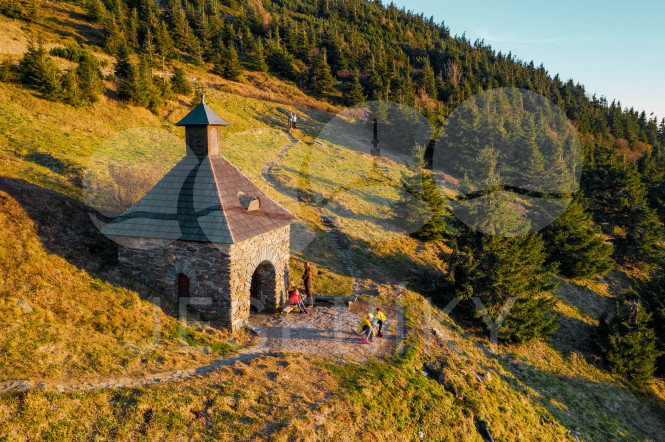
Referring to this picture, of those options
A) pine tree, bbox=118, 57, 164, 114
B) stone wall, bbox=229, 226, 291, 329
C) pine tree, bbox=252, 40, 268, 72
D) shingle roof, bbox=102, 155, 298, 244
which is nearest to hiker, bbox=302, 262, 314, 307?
stone wall, bbox=229, 226, 291, 329

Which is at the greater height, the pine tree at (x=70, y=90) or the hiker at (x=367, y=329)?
the pine tree at (x=70, y=90)

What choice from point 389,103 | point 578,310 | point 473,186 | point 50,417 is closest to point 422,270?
point 473,186

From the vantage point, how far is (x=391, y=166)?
42.7m

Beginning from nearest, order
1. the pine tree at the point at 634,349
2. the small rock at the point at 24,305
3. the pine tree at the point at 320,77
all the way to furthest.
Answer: the small rock at the point at 24,305 → the pine tree at the point at 634,349 → the pine tree at the point at 320,77

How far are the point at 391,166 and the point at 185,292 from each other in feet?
109

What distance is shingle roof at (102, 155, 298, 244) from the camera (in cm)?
1273

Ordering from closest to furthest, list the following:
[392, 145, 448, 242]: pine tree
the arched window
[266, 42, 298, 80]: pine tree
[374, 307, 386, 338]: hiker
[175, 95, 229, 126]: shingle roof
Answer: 1. the arched window
2. [175, 95, 229, 126]: shingle roof
3. [374, 307, 386, 338]: hiker
4. [392, 145, 448, 242]: pine tree
5. [266, 42, 298, 80]: pine tree

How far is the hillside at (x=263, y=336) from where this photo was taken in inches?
348

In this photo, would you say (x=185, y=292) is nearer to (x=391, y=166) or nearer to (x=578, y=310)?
(x=578, y=310)

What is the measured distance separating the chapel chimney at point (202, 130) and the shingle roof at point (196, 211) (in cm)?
37

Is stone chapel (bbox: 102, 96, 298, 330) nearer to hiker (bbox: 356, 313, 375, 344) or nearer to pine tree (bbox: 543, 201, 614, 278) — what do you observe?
hiker (bbox: 356, 313, 375, 344)

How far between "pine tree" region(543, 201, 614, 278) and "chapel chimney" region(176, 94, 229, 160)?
28.2 m

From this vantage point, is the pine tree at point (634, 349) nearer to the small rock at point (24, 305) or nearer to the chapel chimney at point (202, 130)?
the chapel chimney at point (202, 130)

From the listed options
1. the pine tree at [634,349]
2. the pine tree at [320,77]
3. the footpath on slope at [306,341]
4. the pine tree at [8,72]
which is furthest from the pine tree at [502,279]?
the pine tree at [320,77]
